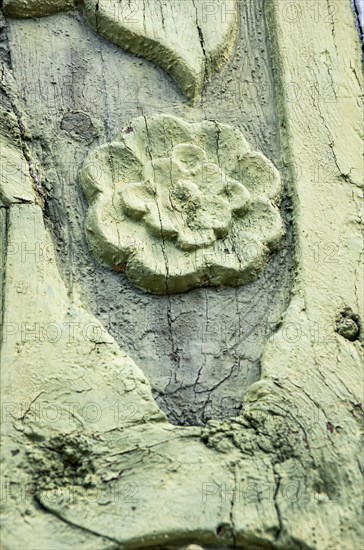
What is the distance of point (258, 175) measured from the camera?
1.84m

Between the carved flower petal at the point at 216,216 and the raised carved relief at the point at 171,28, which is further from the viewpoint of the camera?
the raised carved relief at the point at 171,28

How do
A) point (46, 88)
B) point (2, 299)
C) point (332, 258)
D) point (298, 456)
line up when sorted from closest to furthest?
point (298, 456) < point (2, 299) < point (332, 258) < point (46, 88)

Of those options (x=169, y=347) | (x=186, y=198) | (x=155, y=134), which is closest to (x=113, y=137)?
(x=155, y=134)

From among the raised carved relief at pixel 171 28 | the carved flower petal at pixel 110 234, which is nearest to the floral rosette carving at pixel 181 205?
the carved flower petal at pixel 110 234

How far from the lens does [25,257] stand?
1.68 m

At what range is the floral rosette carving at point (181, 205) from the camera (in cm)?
172

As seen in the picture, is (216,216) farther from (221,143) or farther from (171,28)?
(171,28)

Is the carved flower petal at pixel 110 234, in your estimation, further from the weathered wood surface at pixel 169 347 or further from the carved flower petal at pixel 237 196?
the carved flower petal at pixel 237 196

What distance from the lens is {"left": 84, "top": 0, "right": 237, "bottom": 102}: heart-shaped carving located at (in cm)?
198

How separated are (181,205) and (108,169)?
153 mm

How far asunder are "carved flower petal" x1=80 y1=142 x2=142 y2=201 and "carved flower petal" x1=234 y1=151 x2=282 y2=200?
195 millimetres

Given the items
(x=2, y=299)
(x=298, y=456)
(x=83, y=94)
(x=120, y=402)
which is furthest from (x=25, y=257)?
(x=298, y=456)

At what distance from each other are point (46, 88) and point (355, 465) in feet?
3.17

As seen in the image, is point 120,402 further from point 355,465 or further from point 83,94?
point 83,94
